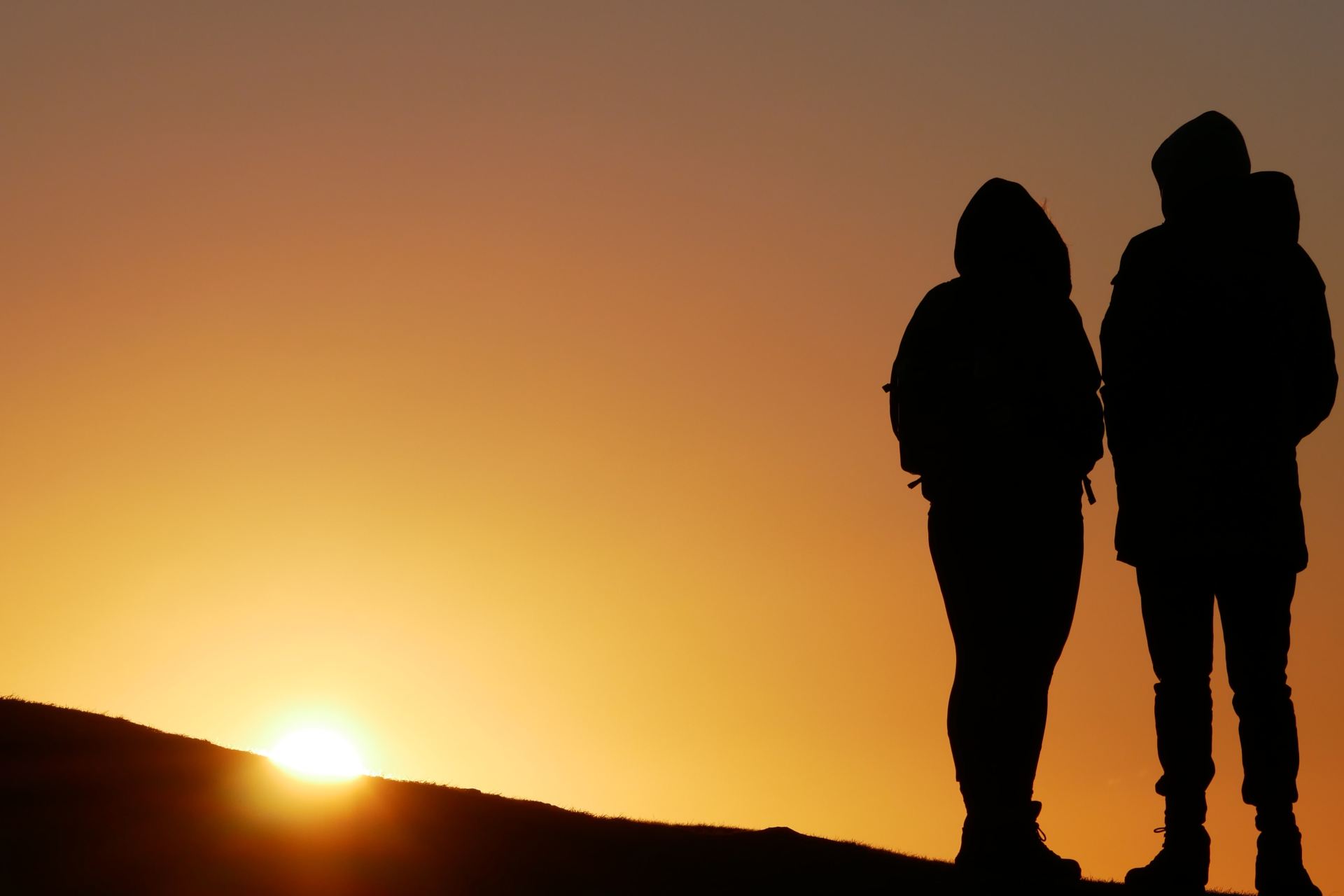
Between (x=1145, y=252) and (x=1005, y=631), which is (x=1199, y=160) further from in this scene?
(x=1005, y=631)

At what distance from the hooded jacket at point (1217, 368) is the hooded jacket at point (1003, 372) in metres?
0.36

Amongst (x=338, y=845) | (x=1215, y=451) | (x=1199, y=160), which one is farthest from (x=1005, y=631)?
(x=338, y=845)

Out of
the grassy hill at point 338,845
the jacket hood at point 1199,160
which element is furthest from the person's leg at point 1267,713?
the jacket hood at point 1199,160

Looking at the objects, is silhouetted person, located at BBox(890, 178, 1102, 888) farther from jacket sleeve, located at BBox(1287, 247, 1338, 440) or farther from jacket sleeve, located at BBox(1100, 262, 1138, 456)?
jacket sleeve, located at BBox(1287, 247, 1338, 440)

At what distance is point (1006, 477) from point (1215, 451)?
1.16m

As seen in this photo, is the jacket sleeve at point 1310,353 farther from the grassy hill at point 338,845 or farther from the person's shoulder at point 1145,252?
the grassy hill at point 338,845

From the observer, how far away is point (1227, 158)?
333 inches

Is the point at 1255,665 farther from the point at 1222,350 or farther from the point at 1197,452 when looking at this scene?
the point at 1222,350

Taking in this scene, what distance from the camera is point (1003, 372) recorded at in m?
8.14

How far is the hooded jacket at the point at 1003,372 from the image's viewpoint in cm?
809

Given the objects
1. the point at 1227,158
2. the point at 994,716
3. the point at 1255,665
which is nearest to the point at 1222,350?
the point at 1227,158

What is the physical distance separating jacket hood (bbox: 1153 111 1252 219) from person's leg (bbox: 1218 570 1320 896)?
2.15 metres

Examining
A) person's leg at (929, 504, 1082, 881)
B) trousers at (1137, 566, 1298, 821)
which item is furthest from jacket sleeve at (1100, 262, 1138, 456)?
trousers at (1137, 566, 1298, 821)

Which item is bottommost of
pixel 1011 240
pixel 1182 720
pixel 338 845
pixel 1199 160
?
pixel 338 845
